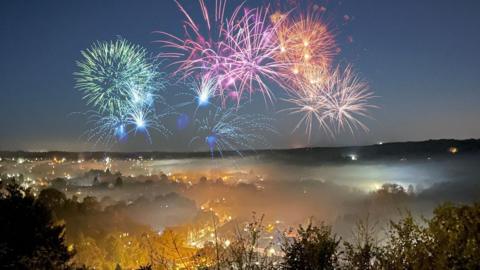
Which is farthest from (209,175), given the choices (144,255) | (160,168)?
(144,255)

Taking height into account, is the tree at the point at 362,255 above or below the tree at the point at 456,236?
below

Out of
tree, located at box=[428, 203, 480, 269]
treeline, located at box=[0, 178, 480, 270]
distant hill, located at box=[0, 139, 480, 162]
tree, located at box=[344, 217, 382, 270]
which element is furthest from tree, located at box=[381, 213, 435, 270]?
distant hill, located at box=[0, 139, 480, 162]

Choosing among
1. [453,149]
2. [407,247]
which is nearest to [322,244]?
[407,247]

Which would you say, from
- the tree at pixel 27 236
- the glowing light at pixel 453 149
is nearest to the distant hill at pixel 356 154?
the glowing light at pixel 453 149

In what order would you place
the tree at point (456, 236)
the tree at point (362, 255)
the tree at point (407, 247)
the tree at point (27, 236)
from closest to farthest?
the tree at point (456, 236), the tree at point (407, 247), the tree at point (362, 255), the tree at point (27, 236)

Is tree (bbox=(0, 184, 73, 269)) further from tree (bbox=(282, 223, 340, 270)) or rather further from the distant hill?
the distant hill

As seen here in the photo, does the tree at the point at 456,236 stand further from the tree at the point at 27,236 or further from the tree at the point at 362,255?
the tree at the point at 27,236

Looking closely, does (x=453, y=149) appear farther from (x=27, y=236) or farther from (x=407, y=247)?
(x=27, y=236)
